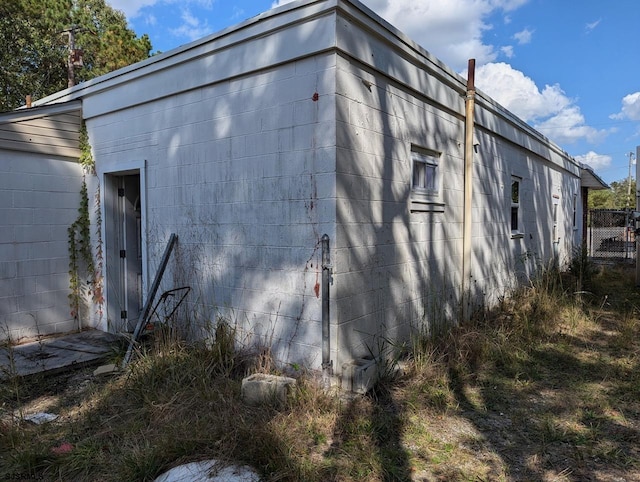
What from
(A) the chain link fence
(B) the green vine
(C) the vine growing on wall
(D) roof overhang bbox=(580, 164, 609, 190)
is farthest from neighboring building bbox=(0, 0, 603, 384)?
(A) the chain link fence

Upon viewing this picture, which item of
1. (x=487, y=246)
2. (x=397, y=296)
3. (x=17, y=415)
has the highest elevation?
(x=487, y=246)

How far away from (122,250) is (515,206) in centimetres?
713

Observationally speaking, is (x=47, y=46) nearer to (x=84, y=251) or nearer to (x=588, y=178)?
(x=84, y=251)

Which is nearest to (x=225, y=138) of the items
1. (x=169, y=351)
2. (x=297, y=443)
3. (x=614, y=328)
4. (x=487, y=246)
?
(x=169, y=351)

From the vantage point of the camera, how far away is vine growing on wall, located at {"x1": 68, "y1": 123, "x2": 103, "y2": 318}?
6410mm

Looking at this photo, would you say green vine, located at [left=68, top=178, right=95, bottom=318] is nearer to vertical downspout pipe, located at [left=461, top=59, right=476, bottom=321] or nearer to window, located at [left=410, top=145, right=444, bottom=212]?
window, located at [left=410, top=145, right=444, bottom=212]

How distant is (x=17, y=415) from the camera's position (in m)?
3.84

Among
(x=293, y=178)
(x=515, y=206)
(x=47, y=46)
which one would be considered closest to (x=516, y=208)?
(x=515, y=206)

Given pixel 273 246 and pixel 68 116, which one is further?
pixel 68 116

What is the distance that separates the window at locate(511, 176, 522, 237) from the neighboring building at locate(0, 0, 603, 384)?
229cm

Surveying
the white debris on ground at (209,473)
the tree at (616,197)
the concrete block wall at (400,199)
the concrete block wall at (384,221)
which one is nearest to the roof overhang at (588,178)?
the concrete block wall at (400,199)

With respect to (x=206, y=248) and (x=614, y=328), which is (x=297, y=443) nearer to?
(x=206, y=248)

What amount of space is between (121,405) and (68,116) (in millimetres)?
4523

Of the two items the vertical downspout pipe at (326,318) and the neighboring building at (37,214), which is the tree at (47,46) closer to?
the neighboring building at (37,214)
